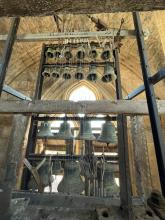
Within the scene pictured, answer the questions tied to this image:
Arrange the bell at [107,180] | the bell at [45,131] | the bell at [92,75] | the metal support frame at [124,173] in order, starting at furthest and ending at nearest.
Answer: the bell at [45,131] < the bell at [92,75] < the bell at [107,180] < the metal support frame at [124,173]

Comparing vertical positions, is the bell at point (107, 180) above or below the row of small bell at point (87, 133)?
below

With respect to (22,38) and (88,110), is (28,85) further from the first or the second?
(88,110)

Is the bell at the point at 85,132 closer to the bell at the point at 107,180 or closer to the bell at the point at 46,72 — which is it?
the bell at the point at 107,180

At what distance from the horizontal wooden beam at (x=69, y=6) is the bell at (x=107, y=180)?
212cm

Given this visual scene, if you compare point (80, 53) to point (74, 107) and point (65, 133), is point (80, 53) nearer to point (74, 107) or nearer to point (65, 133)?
point (74, 107)

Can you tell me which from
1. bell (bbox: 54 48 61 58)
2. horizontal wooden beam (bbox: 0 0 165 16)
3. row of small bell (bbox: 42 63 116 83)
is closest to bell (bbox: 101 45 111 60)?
row of small bell (bbox: 42 63 116 83)

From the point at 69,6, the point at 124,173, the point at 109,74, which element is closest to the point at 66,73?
the point at 109,74

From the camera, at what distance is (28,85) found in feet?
18.7

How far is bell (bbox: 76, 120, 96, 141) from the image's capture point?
320 cm

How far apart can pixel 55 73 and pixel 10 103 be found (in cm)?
119

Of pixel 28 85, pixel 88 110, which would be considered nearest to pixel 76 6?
pixel 88 110

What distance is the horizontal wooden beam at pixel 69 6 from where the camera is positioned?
1.04m

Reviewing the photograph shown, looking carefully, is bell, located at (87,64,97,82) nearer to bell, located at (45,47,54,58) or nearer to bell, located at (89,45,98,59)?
bell, located at (89,45,98,59)

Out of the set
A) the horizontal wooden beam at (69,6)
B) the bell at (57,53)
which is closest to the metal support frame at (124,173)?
the horizontal wooden beam at (69,6)
